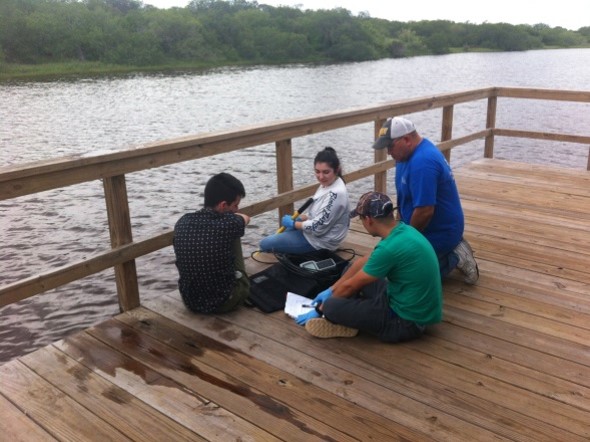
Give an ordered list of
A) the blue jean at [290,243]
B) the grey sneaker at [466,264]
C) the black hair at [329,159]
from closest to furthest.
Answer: the grey sneaker at [466,264]
the black hair at [329,159]
the blue jean at [290,243]

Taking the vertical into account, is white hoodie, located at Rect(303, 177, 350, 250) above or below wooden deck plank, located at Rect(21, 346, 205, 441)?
above

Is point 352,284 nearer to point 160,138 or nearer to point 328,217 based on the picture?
point 328,217

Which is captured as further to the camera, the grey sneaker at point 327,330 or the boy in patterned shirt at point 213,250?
the boy in patterned shirt at point 213,250

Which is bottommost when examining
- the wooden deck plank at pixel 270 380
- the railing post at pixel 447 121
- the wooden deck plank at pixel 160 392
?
the wooden deck plank at pixel 270 380

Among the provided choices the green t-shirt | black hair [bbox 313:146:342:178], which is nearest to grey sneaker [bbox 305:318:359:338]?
the green t-shirt

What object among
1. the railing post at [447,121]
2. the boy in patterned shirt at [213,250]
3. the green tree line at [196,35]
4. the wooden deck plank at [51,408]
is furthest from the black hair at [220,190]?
the green tree line at [196,35]

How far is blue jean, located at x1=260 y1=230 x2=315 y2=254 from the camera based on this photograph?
443 cm

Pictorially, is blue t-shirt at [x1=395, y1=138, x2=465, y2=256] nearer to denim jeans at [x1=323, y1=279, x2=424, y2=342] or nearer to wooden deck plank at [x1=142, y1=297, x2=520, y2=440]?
denim jeans at [x1=323, y1=279, x2=424, y2=342]

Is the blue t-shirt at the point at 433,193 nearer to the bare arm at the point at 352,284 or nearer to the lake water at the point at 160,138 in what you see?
the bare arm at the point at 352,284

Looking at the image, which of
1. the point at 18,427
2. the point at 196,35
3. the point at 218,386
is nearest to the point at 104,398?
the point at 18,427

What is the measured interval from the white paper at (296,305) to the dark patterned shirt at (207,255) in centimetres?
38

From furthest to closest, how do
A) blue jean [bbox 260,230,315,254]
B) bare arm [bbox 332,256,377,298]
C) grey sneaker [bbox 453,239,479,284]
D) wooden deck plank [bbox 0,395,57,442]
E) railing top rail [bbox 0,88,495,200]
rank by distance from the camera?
blue jean [bbox 260,230,315,254]
grey sneaker [bbox 453,239,479,284]
bare arm [bbox 332,256,377,298]
railing top rail [bbox 0,88,495,200]
wooden deck plank [bbox 0,395,57,442]

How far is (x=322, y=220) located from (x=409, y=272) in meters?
1.33

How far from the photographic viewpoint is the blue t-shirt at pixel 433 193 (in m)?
3.63
